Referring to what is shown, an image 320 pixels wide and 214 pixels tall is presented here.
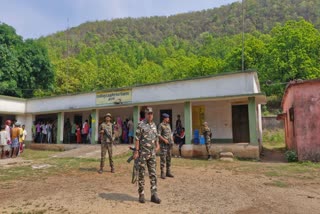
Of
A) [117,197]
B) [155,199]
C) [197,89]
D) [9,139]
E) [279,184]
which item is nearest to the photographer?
[155,199]

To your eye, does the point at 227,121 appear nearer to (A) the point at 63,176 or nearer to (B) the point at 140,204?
(A) the point at 63,176

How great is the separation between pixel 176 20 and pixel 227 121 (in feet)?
293

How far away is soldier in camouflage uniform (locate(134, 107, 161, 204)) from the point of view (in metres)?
5.04

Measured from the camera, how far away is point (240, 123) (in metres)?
14.7

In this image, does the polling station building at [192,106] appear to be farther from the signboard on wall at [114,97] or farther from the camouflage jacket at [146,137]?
the camouflage jacket at [146,137]

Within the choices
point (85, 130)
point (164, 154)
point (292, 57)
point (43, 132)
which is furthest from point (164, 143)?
point (292, 57)

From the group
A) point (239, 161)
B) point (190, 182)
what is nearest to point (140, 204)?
point (190, 182)

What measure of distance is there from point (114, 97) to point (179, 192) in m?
10.5

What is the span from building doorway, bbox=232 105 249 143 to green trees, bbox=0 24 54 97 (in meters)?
20.0

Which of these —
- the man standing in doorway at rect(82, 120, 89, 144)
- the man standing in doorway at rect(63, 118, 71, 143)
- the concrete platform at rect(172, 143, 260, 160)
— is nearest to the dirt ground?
the concrete platform at rect(172, 143, 260, 160)

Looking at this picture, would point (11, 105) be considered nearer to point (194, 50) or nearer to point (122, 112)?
point (122, 112)

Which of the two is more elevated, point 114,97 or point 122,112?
point 114,97

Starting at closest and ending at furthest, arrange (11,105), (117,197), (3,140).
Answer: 1. (117,197)
2. (3,140)
3. (11,105)

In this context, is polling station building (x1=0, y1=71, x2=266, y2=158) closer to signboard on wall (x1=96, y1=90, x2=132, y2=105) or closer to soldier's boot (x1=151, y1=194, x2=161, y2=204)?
signboard on wall (x1=96, y1=90, x2=132, y2=105)
